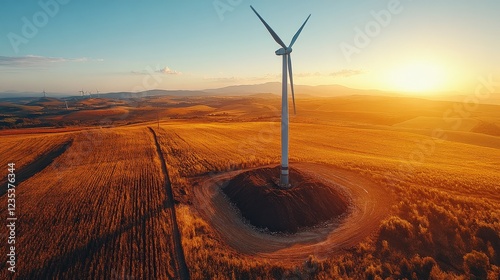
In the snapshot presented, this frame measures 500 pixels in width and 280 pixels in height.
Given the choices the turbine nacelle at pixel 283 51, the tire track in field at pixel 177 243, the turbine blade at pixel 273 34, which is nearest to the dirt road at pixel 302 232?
the tire track in field at pixel 177 243

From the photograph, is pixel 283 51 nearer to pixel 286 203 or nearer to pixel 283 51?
pixel 283 51

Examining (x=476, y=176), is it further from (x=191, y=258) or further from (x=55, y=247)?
(x=55, y=247)

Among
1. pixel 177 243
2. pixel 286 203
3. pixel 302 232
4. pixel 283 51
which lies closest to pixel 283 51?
pixel 283 51

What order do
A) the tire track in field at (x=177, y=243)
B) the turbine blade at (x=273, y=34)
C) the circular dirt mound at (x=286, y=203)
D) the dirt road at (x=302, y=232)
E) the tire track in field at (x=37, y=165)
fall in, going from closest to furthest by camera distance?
the tire track in field at (x=177, y=243) < the dirt road at (x=302, y=232) < the circular dirt mound at (x=286, y=203) < the turbine blade at (x=273, y=34) < the tire track in field at (x=37, y=165)

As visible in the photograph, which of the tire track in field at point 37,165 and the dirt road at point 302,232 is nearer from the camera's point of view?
the dirt road at point 302,232

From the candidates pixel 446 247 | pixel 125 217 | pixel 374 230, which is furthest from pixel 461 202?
pixel 125 217

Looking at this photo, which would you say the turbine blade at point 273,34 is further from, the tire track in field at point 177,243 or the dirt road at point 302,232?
the tire track in field at point 177,243
